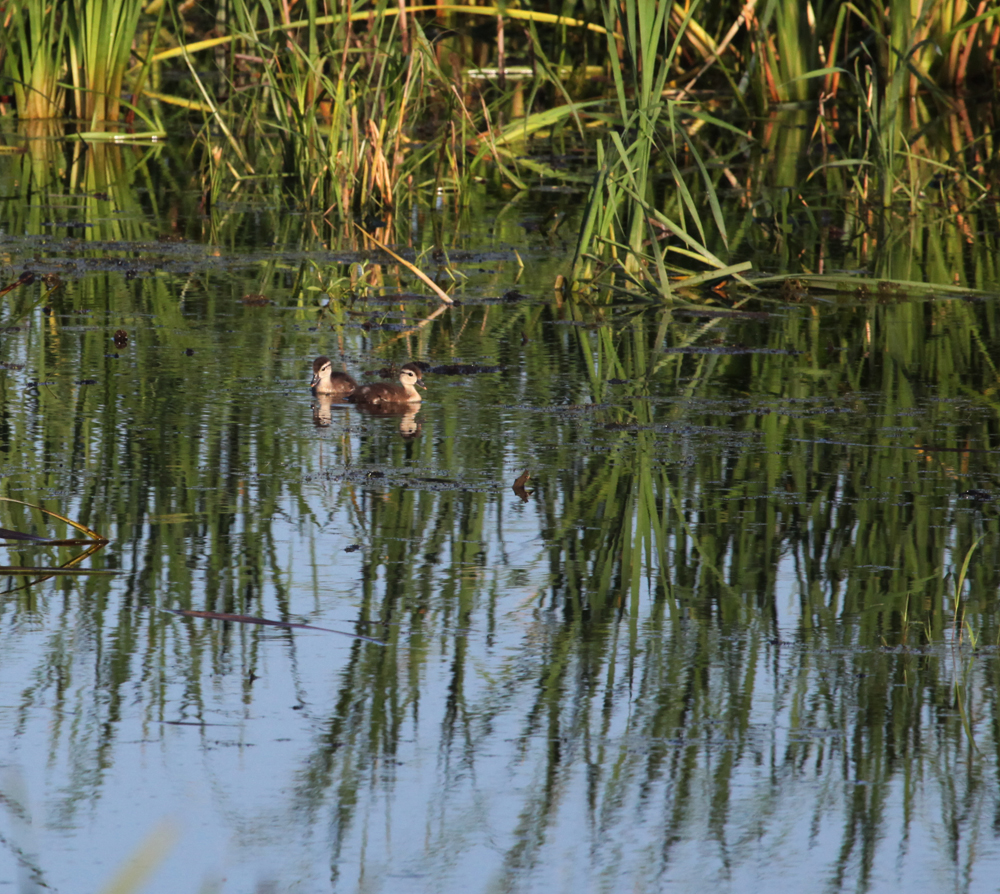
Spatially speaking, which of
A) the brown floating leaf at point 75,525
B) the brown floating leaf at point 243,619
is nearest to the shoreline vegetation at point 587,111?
the brown floating leaf at point 75,525

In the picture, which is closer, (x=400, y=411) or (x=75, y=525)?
(x=75, y=525)

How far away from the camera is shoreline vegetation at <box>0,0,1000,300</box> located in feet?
29.1

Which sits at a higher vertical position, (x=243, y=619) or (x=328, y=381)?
(x=328, y=381)

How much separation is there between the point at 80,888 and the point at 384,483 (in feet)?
8.57

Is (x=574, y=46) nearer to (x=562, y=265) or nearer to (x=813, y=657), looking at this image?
(x=562, y=265)

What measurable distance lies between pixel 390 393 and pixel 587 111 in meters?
7.01

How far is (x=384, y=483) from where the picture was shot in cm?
564

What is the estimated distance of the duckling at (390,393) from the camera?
660 cm

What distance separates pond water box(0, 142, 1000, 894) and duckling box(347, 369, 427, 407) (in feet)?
0.26

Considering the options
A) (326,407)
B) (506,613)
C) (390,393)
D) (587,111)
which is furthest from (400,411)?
(587,111)

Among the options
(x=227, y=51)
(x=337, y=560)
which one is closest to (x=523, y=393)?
(x=337, y=560)

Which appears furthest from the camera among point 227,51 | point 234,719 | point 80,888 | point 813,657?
point 227,51

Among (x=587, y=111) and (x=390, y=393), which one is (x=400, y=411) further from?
(x=587, y=111)

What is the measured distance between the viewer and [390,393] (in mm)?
6660
